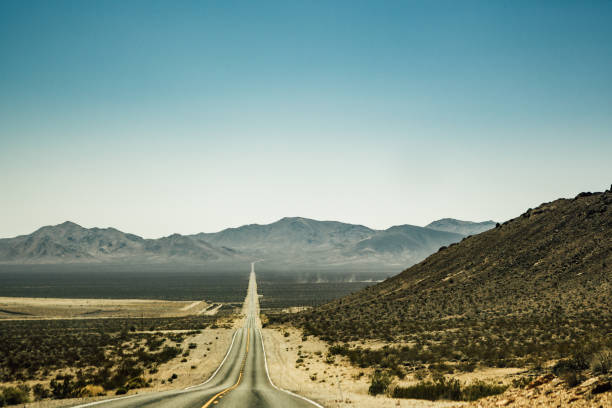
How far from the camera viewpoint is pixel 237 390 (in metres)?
21.9

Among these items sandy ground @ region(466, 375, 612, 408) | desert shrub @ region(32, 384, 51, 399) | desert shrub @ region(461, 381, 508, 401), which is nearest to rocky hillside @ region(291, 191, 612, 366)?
desert shrub @ region(461, 381, 508, 401)

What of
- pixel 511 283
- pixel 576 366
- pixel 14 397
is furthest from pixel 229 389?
pixel 511 283

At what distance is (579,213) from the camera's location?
251 feet

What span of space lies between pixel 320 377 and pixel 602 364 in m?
21.7

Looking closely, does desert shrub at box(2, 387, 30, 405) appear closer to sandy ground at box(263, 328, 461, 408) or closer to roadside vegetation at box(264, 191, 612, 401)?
sandy ground at box(263, 328, 461, 408)

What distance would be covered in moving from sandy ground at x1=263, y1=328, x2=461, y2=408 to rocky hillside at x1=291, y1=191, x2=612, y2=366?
18.0 ft

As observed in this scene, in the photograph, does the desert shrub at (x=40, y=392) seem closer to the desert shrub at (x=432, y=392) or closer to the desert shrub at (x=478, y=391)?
the desert shrub at (x=432, y=392)

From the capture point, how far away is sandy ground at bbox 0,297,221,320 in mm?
89188

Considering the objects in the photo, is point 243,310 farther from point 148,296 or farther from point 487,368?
point 487,368

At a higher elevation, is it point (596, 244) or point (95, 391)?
point (596, 244)

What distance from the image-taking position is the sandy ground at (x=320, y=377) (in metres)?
17.7

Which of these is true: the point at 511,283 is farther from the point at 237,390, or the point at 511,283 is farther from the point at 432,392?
the point at 237,390

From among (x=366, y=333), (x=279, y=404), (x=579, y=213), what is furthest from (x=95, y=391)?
(x=579, y=213)

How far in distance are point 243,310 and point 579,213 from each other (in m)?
75.2
